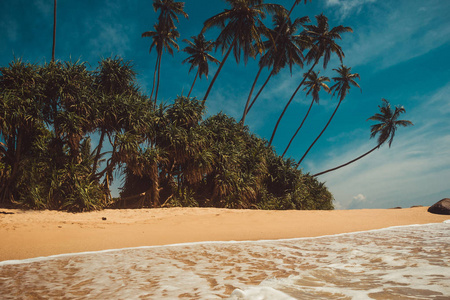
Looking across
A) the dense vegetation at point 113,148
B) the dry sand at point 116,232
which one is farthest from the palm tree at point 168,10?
the dry sand at point 116,232

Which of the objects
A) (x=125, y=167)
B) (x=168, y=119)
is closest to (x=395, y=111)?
(x=168, y=119)

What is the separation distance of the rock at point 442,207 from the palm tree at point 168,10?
77.9 ft

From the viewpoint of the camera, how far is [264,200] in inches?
518

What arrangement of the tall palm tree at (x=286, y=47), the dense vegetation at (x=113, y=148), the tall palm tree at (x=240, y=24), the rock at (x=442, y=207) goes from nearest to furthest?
1. the dense vegetation at (x=113, y=148)
2. the rock at (x=442, y=207)
3. the tall palm tree at (x=240, y=24)
4. the tall palm tree at (x=286, y=47)

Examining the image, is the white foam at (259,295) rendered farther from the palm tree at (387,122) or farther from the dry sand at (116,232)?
the palm tree at (387,122)

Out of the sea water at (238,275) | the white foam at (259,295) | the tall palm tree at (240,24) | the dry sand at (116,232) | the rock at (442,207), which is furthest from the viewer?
the tall palm tree at (240,24)

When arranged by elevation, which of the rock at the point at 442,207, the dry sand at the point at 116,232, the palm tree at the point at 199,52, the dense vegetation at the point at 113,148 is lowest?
the dry sand at the point at 116,232

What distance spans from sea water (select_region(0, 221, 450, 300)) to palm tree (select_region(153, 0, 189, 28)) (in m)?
24.6

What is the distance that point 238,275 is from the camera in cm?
195

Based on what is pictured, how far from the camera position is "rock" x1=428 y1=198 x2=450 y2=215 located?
9797mm

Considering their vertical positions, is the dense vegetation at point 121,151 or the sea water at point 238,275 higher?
A: the dense vegetation at point 121,151

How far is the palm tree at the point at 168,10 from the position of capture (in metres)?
23.3

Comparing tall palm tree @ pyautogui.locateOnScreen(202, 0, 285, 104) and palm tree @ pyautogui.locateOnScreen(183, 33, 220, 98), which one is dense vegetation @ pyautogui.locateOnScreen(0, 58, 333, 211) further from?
palm tree @ pyautogui.locateOnScreen(183, 33, 220, 98)

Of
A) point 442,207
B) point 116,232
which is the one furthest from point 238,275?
point 442,207
